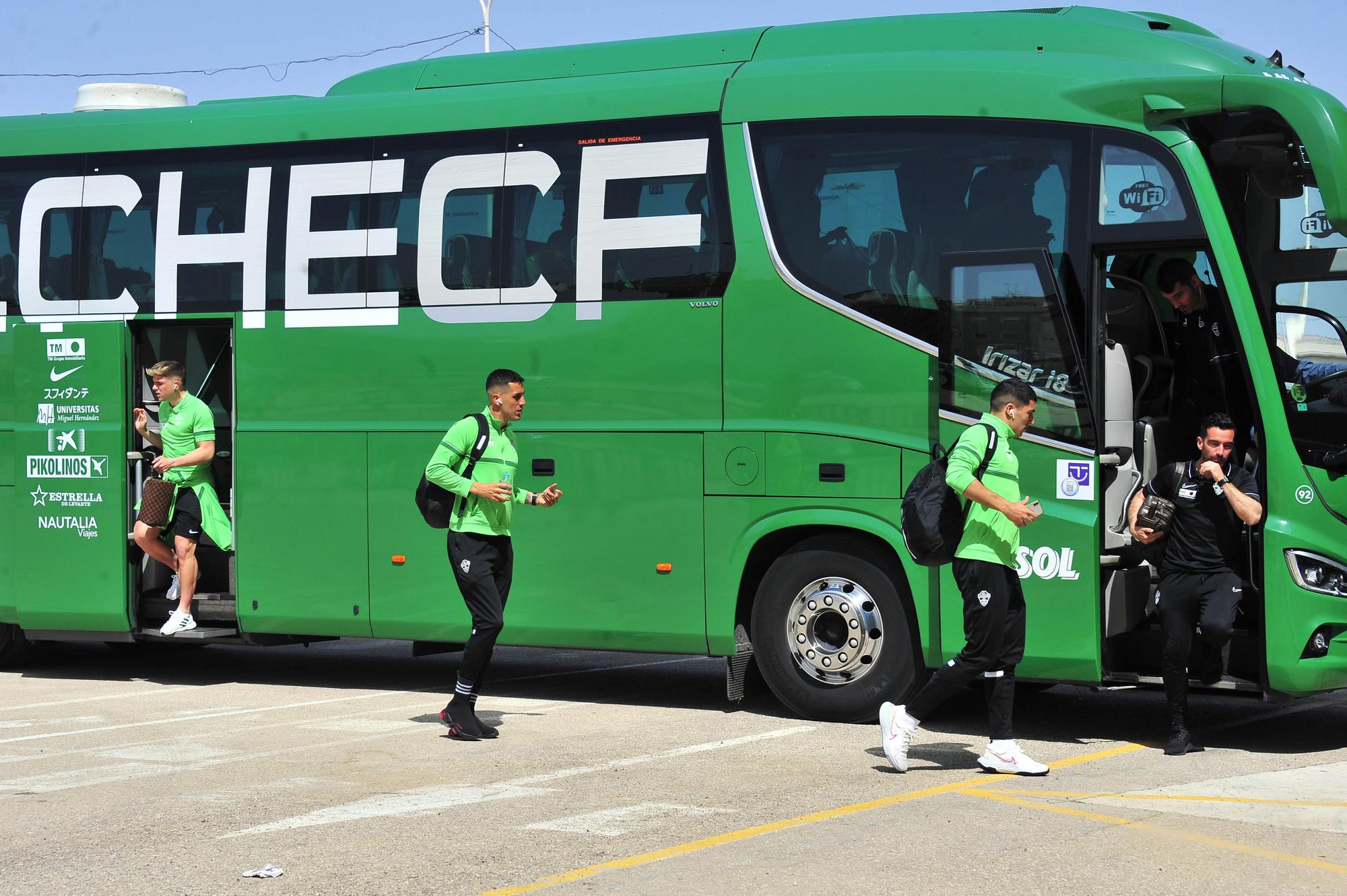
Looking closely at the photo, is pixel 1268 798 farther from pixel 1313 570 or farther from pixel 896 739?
pixel 896 739

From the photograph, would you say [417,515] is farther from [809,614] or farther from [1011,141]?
[1011,141]

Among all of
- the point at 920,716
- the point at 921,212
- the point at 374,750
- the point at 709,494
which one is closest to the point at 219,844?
the point at 374,750

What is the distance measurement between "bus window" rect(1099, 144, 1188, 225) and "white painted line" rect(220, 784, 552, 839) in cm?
430

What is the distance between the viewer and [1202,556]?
894 cm

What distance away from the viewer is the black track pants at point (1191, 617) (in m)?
8.85

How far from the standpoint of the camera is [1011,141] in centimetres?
941

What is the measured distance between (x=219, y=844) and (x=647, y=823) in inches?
69.1

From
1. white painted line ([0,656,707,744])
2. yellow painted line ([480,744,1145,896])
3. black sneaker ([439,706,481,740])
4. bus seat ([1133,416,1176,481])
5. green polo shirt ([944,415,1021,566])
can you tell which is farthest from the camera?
white painted line ([0,656,707,744])

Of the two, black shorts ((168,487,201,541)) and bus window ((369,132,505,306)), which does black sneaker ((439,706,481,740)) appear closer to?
bus window ((369,132,505,306))

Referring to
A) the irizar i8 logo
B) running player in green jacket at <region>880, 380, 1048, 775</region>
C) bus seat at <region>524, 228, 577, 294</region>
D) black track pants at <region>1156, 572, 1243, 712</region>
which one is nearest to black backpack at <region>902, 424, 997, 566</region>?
running player in green jacket at <region>880, 380, 1048, 775</region>

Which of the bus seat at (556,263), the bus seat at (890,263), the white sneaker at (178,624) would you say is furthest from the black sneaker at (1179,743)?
the white sneaker at (178,624)

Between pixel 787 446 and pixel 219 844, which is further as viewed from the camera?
pixel 787 446

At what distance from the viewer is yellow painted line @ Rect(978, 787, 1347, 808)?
7.51 meters

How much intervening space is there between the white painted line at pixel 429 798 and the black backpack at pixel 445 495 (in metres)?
1.64
